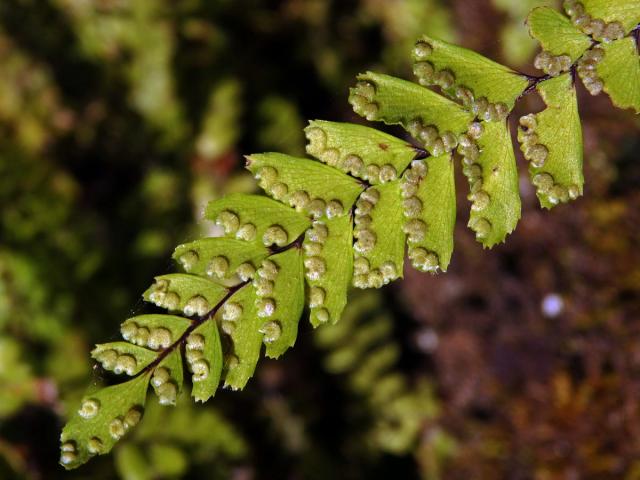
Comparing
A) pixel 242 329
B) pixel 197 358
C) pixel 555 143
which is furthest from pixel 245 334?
pixel 555 143

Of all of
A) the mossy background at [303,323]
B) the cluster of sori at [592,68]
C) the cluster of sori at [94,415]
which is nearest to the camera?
the cluster of sori at [94,415]

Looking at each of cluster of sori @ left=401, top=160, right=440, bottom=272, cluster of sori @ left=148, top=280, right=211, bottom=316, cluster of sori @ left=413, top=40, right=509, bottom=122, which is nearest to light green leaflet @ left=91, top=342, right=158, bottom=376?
cluster of sori @ left=148, top=280, right=211, bottom=316

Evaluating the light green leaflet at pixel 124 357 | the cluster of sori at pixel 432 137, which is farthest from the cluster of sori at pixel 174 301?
the cluster of sori at pixel 432 137

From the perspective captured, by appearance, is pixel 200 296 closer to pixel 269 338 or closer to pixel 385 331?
pixel 269 338

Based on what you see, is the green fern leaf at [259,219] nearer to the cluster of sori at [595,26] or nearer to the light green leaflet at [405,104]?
the light green leaflet at [405,104]

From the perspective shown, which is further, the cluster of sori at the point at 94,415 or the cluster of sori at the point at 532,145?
the cluster of sori at the point at 532,145

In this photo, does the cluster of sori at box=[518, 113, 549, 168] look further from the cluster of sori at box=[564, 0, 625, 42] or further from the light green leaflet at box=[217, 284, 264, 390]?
the light green leaflet at box=[217, 284, 264, 390]

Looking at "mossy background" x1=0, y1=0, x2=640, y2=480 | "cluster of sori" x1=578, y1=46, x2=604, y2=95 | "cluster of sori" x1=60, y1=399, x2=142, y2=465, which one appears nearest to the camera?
"cluster of sori" x1=60, y1=399, x2=142, y2=465

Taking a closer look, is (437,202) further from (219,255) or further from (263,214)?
(219,255)
